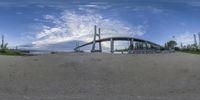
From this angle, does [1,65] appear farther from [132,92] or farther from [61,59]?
[132,92]

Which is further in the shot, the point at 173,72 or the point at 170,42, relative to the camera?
the point at 170,42

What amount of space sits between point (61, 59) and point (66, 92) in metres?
7.84

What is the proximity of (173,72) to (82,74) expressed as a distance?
12.2 feet

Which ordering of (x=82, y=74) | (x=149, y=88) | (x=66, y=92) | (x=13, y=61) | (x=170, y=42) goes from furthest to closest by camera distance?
(x=170, y=42) < (x=13, y=61) < (x=82, y=74) < (x=149, y=88) < (x=66, y=92)

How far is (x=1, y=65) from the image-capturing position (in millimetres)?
Result: 18312

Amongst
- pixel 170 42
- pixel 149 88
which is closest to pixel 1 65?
pixel 149 88

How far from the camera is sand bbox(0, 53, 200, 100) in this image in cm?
1276

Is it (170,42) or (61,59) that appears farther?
(170,42)

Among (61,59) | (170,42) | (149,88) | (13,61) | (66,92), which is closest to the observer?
(66,92)

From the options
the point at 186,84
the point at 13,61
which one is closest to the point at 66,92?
the point at 186,84

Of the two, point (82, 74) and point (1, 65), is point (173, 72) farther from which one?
point (1, 65)

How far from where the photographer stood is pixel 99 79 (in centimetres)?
1614

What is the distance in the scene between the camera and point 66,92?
44.1 feet

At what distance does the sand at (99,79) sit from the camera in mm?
12758
